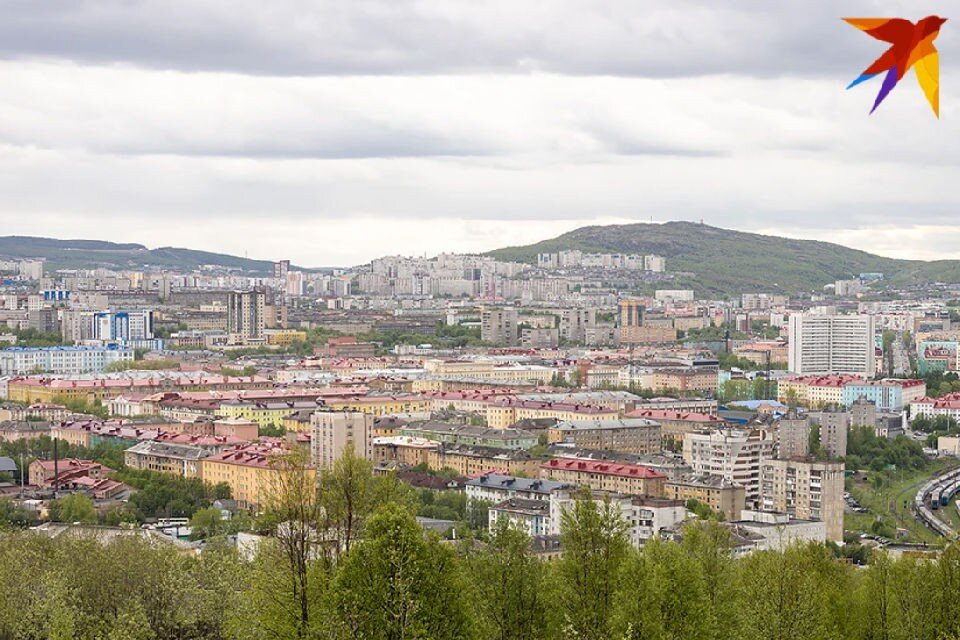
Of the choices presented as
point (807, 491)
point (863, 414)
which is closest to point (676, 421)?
point (863, 414)

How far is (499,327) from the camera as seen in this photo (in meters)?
72.5

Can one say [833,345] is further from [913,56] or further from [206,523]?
[913,56]

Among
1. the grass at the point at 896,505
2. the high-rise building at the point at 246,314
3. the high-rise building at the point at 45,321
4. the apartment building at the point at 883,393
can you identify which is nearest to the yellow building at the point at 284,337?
the high-rise building at the point at 246,314

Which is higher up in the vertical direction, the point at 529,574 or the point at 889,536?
the point at 529,574

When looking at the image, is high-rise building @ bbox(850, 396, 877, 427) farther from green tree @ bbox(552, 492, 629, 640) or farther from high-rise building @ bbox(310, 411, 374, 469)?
green tree @ bbox(552, 492, 629, 640)

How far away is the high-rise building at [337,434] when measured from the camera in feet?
101

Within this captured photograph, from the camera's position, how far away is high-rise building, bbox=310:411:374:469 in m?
30.7

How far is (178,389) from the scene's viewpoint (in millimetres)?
46719

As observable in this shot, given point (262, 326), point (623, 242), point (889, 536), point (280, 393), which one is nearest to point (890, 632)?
point (889, 536)

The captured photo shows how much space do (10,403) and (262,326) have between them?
98.7ft

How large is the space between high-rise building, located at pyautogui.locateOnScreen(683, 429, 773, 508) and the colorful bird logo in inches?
941

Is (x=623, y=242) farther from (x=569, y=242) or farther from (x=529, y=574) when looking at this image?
(x=529, y=574)

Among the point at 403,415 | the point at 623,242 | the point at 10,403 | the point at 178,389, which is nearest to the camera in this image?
the point at 403,415

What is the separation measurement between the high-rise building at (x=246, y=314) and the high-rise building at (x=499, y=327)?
975 centimetres
